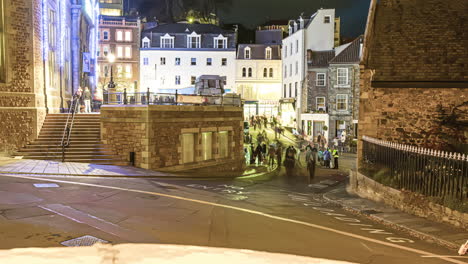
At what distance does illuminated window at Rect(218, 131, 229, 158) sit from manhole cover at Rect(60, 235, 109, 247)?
18203mm

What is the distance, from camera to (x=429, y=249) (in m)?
9.48

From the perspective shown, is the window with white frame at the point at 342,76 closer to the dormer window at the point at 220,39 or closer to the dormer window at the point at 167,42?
the dormer window at the point at 220,39

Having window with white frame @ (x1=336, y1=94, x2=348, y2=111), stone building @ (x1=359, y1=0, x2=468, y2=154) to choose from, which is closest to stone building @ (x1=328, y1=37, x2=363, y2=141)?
window with white frame @ (x1=336, y1=94, x2=348, y2=111)

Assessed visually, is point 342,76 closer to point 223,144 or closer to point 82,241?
point 223,144

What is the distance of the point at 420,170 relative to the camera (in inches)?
519

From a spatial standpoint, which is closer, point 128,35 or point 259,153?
point 259,153

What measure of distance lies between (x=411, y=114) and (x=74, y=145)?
1558 cm

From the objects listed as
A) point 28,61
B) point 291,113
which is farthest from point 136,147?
point 291,113

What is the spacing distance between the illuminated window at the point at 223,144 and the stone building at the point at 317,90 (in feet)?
73.6

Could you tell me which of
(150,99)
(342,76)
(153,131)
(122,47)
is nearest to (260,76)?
(342,76)

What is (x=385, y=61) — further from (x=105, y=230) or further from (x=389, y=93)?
(x=105, y=230)

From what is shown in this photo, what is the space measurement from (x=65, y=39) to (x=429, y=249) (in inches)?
1033

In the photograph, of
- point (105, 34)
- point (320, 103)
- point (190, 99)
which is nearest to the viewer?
point (190, 99)

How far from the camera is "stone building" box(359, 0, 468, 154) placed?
17.8 metres
